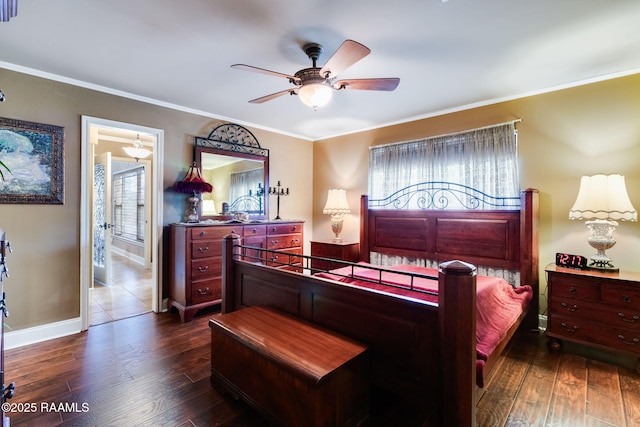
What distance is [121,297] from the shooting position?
404 cm

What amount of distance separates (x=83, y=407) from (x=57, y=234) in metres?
1.82

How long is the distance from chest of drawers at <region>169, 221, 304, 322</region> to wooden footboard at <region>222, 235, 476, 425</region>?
4.69ft

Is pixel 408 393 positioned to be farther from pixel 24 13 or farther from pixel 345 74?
pixel 24 13

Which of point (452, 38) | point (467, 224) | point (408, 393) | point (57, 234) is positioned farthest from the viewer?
point (467, 224)

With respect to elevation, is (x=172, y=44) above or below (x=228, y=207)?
above

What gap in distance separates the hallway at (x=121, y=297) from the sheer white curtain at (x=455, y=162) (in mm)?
3508

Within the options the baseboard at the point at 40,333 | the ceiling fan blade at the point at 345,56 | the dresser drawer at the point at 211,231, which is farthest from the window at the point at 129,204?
the ceiling fan blade at the point at 345,56

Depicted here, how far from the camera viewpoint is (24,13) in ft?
6.19

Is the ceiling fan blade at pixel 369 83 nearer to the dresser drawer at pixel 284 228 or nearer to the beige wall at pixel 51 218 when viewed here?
the dresser drawer at pixel 284 228

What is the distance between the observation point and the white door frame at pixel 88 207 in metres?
2.99

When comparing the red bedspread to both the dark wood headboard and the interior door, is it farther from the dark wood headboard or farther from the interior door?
the interior door

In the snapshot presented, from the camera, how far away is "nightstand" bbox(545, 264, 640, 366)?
2250 millimetres

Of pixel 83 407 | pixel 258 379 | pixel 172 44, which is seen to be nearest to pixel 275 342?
pixel 258 379

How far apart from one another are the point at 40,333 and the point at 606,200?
5232mm
